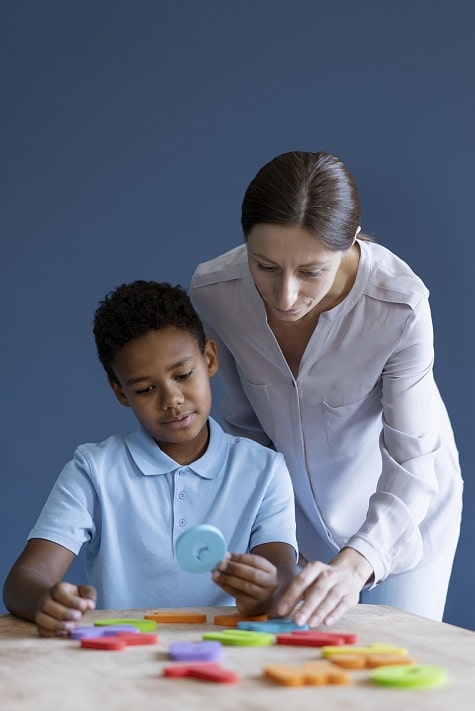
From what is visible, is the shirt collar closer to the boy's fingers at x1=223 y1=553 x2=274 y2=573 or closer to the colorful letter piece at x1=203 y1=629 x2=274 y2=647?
the boy's fingers at x1=223 y1=553 x2=274 y2=573

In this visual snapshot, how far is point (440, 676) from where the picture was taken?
91 centimetres

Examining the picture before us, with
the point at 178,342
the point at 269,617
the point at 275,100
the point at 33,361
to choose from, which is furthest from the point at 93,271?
the point at 269,617

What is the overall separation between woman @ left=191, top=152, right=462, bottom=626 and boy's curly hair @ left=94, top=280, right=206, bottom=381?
0.13 meters

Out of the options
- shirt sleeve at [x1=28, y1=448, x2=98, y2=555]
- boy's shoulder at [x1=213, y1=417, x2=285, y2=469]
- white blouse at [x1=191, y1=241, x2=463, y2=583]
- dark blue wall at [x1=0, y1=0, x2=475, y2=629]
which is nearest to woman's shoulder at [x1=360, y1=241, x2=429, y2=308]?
white blouse at [x1=191, y1=241, x2=463, y2=583]

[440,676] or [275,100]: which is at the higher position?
[275,100]

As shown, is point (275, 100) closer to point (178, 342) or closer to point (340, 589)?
point (178, 342)

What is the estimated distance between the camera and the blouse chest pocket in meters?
1.75

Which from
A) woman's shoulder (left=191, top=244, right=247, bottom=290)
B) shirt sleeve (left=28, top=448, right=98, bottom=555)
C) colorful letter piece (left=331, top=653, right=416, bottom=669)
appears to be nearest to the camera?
colorful letter piece (left=331, top=653, right=416, bottom=669)

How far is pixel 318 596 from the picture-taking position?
1.22 m

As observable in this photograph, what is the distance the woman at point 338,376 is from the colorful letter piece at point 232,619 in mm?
158

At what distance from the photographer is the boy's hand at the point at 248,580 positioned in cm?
124

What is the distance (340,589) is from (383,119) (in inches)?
67.6

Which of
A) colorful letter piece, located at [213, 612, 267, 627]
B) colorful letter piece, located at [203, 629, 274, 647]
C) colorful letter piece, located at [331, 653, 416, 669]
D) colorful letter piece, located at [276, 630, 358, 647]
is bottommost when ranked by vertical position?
colorful letter piece, located at [213, 612, 267, 627]

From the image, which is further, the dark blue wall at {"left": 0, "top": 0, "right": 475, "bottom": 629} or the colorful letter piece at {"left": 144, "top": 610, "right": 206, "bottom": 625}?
the dark blue wall at {"left": 0, "top": 0, "right": 475, "bottom": 629}
